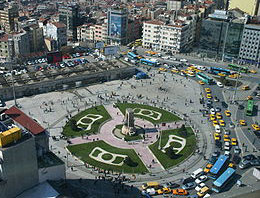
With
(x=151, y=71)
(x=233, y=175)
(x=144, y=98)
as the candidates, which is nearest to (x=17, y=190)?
(x=233, y=175)

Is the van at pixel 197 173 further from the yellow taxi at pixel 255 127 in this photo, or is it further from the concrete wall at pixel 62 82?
the concrete wall at pixel 62 82

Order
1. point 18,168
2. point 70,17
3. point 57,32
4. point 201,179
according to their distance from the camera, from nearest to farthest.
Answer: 1. point 18,168
2. point 201,179
3. point 57,32
4. point 70,17

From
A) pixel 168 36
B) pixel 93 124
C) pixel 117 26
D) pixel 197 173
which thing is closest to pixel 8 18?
pixel 117 26

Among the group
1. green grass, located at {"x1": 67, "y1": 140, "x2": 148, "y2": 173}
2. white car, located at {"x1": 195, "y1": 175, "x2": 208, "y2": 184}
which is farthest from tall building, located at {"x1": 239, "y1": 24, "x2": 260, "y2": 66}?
white car, located at {"x1": 195, "y1": 175, "x2": 208, "y2": 184}

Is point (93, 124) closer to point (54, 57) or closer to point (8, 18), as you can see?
point (54, 57)

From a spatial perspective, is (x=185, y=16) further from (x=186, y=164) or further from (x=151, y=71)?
(x=186, y=164)

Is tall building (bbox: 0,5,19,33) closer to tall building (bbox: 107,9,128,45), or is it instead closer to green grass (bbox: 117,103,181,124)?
tall building (bbox: 107,9,128,45)
